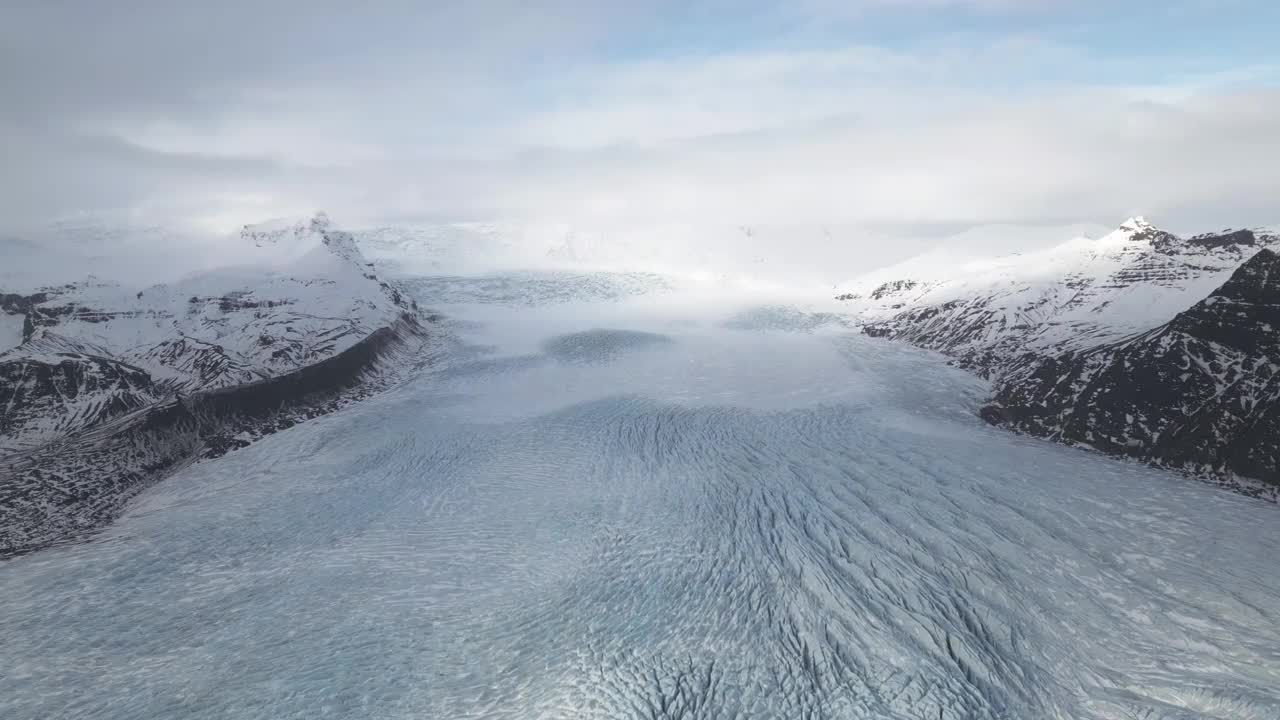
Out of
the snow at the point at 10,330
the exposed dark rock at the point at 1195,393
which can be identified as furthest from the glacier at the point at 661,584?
the snow at the point at 10,330

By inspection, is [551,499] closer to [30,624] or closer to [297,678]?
[297,678]

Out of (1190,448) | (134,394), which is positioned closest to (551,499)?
(134,394)

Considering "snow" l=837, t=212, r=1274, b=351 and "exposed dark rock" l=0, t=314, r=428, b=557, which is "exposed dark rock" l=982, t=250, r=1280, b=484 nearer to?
"snow" l=837, t=212, r=1274, b=351

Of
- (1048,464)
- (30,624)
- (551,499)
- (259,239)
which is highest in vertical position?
(259,239)

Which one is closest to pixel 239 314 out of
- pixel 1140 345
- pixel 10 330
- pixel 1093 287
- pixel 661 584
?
pixel 10 330

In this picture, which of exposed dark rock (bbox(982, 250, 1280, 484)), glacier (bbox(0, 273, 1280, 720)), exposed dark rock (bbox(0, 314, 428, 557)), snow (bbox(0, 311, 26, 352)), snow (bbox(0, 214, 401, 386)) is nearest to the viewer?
glacier (bbox(0, 273, 1280, 720))

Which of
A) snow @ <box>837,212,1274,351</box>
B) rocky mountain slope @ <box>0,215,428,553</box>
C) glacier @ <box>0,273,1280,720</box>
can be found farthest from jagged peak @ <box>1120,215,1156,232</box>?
rocky mountain slope @ <box>0,215,428,553</box>

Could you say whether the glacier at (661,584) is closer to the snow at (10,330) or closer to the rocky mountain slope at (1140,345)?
the rocky mountain slope at (1140,345)
